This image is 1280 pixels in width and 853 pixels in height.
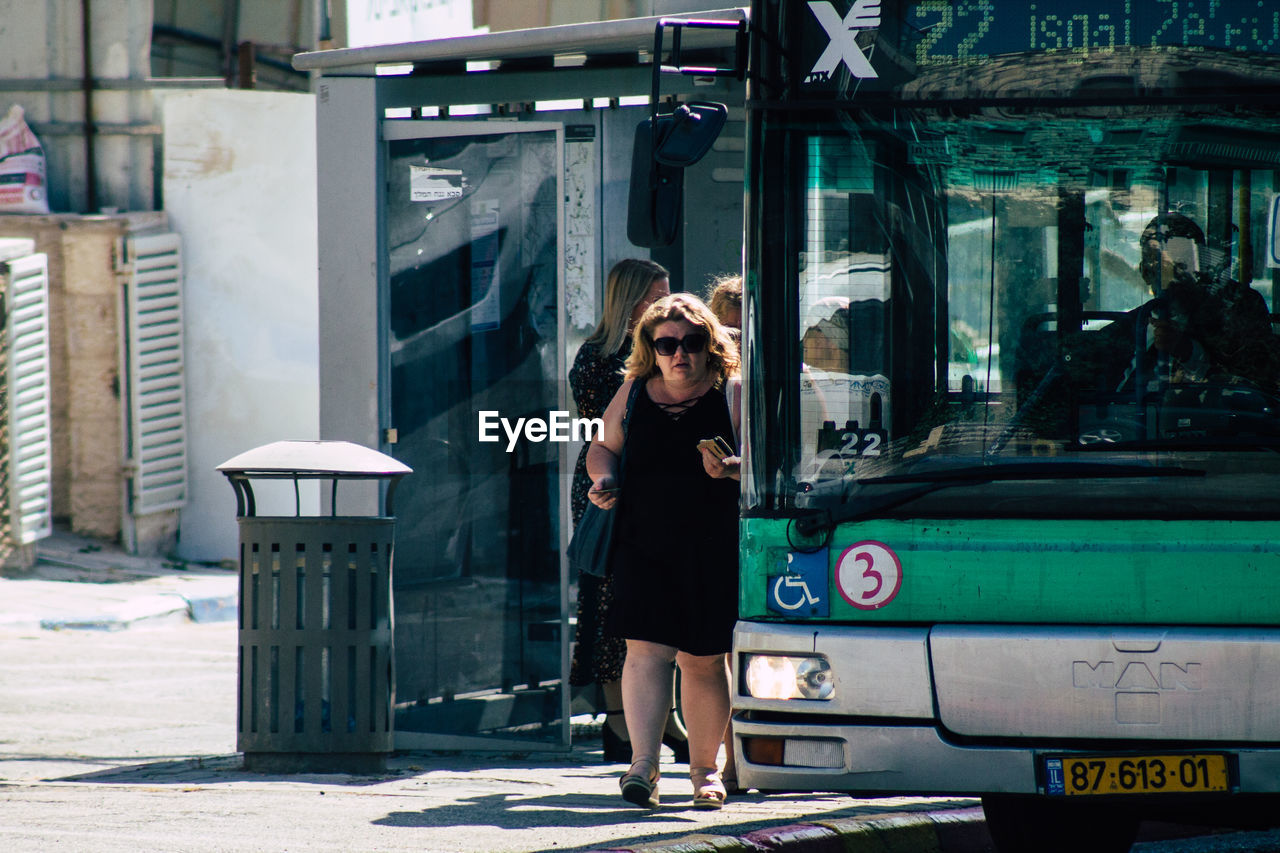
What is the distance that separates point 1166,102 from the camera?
4.64 meters

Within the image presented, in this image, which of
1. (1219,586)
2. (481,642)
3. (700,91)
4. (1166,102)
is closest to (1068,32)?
(1166,102)

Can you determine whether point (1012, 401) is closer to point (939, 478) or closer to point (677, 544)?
point (939, 478)

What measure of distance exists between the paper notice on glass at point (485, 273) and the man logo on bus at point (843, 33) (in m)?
2.81

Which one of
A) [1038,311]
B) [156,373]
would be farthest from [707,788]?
[156,373]

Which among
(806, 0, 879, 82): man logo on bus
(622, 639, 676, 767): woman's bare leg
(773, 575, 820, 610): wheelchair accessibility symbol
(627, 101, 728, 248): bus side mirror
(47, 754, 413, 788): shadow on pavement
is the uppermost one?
(806, 0, 879, 82): man logo on bus

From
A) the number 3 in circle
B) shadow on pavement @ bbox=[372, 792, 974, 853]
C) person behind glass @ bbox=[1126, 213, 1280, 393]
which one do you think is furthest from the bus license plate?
shadow on pavement @ bbox=[372, 792, 974, 853]

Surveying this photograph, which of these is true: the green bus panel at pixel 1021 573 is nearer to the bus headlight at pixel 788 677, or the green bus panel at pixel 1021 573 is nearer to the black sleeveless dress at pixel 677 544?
the bus headlight at pixel 788 677

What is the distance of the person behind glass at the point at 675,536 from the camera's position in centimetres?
582

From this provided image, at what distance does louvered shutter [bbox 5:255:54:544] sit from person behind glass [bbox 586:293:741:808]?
8.30 m

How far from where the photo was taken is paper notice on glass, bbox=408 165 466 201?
7309 mm

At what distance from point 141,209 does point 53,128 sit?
3.02 feet

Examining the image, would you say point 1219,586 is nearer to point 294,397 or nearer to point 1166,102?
point 1166,102

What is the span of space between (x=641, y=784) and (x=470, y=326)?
2.32m

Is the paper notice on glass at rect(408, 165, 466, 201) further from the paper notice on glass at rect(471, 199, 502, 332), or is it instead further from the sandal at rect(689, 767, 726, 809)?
the sandal at rect(689, 767, 726, 809)
